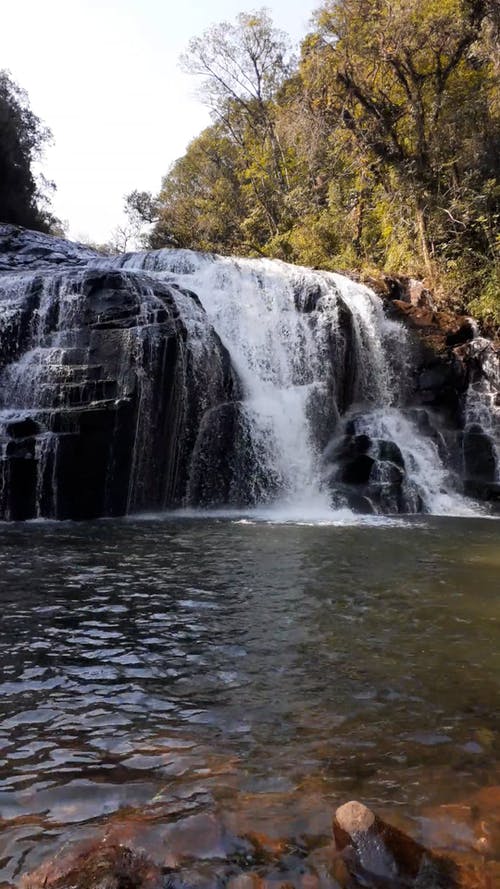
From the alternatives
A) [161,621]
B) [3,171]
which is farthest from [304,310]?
[3,171]

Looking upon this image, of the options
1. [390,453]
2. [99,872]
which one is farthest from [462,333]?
[99,872]

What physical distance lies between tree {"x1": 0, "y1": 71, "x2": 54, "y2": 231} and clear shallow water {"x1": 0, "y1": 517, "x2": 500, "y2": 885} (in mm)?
27145

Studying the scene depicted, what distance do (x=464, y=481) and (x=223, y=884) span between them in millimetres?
13621

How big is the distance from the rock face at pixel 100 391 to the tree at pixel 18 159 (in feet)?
61.1

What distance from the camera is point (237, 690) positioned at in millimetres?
4152

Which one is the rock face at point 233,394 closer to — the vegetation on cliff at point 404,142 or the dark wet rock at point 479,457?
the dark wet rock at point 479,457

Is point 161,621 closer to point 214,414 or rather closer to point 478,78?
point 214,414

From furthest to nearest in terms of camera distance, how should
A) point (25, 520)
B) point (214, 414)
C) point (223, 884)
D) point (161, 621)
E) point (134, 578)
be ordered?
point (214, 414) < point (25, 520) < point (134, 578) < point (161, 621) < point (223, 884)

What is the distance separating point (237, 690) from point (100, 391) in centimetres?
897

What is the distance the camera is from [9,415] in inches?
479

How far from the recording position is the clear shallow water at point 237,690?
295cm

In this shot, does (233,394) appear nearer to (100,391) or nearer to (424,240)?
(100,391)

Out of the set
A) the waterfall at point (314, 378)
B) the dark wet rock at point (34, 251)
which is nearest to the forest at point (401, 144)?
the waterfall at point (314, 378)

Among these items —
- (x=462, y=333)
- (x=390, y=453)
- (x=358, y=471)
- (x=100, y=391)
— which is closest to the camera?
(x=100, y=391)
